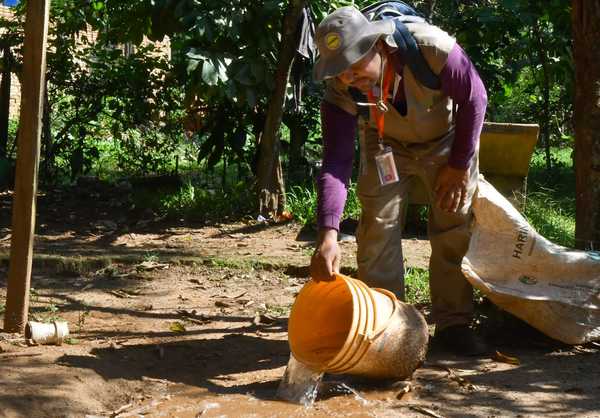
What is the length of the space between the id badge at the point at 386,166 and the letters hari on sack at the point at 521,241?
78 centimetres

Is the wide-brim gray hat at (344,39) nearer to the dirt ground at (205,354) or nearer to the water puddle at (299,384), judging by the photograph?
the water puddle at (299,384)

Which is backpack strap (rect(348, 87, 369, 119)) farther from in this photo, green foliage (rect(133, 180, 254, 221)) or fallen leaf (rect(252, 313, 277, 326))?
green foliage (rect(133, 180, 254, 221))

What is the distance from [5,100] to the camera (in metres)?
10.0

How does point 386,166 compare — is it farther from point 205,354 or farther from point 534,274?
point 205,354

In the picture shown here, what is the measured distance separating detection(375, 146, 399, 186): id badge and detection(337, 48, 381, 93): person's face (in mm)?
632

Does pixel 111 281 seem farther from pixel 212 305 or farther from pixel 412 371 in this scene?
pixel 412 371

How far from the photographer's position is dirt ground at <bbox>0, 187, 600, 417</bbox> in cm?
402

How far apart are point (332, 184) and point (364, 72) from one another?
0.56 meters

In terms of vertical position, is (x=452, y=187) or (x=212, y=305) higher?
(x=452, y=187)

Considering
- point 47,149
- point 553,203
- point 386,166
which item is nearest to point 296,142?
point 553,203

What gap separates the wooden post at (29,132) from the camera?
14.3 feet

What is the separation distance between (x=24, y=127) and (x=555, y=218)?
16.8ft

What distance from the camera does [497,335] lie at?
5.15 metres

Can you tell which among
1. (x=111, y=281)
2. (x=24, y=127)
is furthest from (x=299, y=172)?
(x=24, y=127)
